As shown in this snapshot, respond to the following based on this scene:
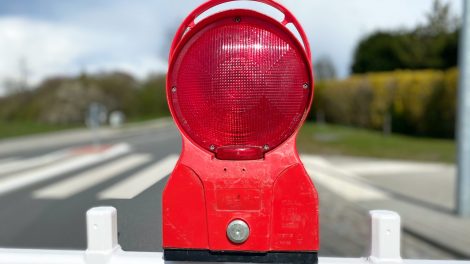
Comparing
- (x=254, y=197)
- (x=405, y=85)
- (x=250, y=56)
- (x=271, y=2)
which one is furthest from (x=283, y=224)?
(x=405, y=85)

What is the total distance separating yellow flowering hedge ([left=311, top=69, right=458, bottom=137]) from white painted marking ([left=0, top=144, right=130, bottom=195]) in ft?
41.9

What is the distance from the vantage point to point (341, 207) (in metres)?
6.48

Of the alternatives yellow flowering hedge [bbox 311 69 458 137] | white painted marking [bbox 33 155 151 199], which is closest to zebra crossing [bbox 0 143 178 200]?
white painted marking [bbox 33 155 151 199]

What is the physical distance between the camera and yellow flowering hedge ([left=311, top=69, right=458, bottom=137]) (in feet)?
57.1

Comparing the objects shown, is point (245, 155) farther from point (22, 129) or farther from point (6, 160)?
point (22, 129)

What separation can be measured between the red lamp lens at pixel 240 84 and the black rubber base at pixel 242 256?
8.2 inches

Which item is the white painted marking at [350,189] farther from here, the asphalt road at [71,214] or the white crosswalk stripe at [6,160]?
the white crosswalk stripe at [6,160]

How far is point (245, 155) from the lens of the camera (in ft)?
2.94

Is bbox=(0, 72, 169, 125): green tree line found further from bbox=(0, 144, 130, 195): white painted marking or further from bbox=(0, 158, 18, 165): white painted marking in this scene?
bbox=(0, 144, 130, 195): white painted marking

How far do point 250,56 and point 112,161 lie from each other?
10706 millimetres

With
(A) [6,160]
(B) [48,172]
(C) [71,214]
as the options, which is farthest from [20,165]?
(C) [71,214]

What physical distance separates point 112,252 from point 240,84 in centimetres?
46

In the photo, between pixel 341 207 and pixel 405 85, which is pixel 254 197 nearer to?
pixel 341 207

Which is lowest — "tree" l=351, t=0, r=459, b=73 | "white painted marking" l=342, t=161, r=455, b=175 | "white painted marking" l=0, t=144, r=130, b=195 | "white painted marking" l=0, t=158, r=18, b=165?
"white painted marking" l=0, t=158, r=18, b=165
